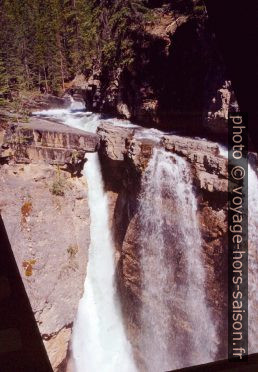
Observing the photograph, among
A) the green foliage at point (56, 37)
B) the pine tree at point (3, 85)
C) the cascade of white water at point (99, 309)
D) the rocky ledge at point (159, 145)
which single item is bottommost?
the cascade of white water at point (99, 309)

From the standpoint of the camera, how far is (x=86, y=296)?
4.15 meters

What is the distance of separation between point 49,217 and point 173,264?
1.88 m

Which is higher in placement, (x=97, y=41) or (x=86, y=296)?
(x=97, y=41)

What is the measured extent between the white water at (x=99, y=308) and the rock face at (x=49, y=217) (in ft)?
0.61

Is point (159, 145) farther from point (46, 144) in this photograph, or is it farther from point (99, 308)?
point (99, 308)

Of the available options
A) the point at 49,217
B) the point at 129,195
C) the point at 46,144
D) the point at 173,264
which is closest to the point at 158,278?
the point at 173,264

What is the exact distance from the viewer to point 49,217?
11.3 ft

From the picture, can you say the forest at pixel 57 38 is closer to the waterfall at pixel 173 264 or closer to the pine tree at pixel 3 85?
the pine tree at pixel 3 85

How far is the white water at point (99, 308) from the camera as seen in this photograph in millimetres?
4172

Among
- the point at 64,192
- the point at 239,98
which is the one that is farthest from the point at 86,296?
the point at 239,98

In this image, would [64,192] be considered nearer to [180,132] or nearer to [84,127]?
[84,127]

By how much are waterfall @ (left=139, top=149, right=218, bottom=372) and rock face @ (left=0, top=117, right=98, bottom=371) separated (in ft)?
2.92

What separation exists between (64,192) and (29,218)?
570 mm

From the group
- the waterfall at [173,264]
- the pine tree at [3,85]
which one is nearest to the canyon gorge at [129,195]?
the waterfall at [173,264]
